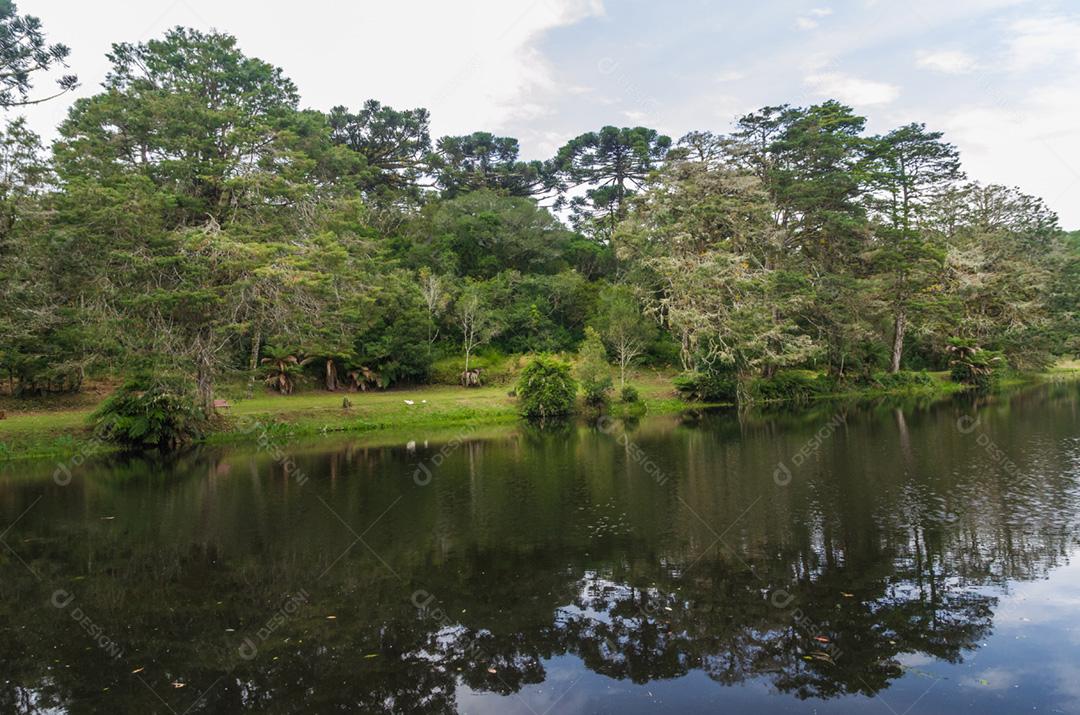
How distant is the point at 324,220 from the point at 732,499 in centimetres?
2217

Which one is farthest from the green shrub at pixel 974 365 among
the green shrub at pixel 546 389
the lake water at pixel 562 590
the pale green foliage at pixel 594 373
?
the green shrub at pixel 546 389

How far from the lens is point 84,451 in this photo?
78.1ft

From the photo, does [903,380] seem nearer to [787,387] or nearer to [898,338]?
[898,338]

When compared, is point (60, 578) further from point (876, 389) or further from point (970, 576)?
point (876, 389)

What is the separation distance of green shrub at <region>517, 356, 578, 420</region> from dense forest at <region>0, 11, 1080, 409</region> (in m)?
2.98

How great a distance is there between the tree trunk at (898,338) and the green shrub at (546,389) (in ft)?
77.9

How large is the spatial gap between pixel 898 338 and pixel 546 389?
85.2 feet

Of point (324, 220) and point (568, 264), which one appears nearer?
point (324, 220)

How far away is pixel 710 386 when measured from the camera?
3650 cm

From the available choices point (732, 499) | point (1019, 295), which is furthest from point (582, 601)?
point (1019, 295)

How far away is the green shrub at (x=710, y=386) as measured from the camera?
36000 mm

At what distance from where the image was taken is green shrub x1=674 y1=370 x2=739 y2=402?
36000mm

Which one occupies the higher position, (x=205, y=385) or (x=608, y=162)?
(x=608, y=162)

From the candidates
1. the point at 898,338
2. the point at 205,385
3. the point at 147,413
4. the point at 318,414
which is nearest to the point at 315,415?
the point at 318,414
